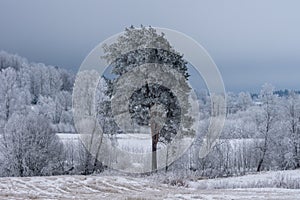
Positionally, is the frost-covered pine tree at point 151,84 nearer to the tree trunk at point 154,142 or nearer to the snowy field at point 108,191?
the tree trunk at point 154,142

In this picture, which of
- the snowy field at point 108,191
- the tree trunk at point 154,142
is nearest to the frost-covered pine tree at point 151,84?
the tree trunk at point 154,142

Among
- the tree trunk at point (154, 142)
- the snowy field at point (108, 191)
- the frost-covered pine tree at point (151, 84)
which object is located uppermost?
the frost-covered pine tree at point (151, 84)

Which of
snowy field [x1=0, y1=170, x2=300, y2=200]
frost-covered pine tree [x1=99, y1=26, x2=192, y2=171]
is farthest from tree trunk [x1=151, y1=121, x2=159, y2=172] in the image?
snowy field [x1=0, y1=170, x2=300, y2=200]

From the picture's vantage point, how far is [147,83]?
1093 inches

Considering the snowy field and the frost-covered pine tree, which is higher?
the frost-covered pine tree

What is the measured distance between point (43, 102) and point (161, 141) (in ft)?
158

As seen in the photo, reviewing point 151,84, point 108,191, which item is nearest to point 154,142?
point 151,84

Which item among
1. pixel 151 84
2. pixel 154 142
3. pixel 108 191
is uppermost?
pixel 151 84

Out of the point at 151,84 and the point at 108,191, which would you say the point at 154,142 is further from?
the point at 108,191

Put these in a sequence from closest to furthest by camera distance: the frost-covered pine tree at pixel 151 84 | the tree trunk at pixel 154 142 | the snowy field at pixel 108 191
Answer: the snowy field at pixel 108 191 → the frost-covered pine tree at pixel 151 84 → the tree trunk at pixel 154 142

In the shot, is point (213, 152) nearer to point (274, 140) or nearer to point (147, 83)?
point (274, 140)

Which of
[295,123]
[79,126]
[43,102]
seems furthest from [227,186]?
[43,102]

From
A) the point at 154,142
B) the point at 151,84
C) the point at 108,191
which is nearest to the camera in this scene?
the point at 108,191

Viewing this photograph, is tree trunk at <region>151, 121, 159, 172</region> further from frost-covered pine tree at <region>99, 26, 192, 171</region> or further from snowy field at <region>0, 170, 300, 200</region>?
snowy field at <region>0, 170, 300, 200</region>
